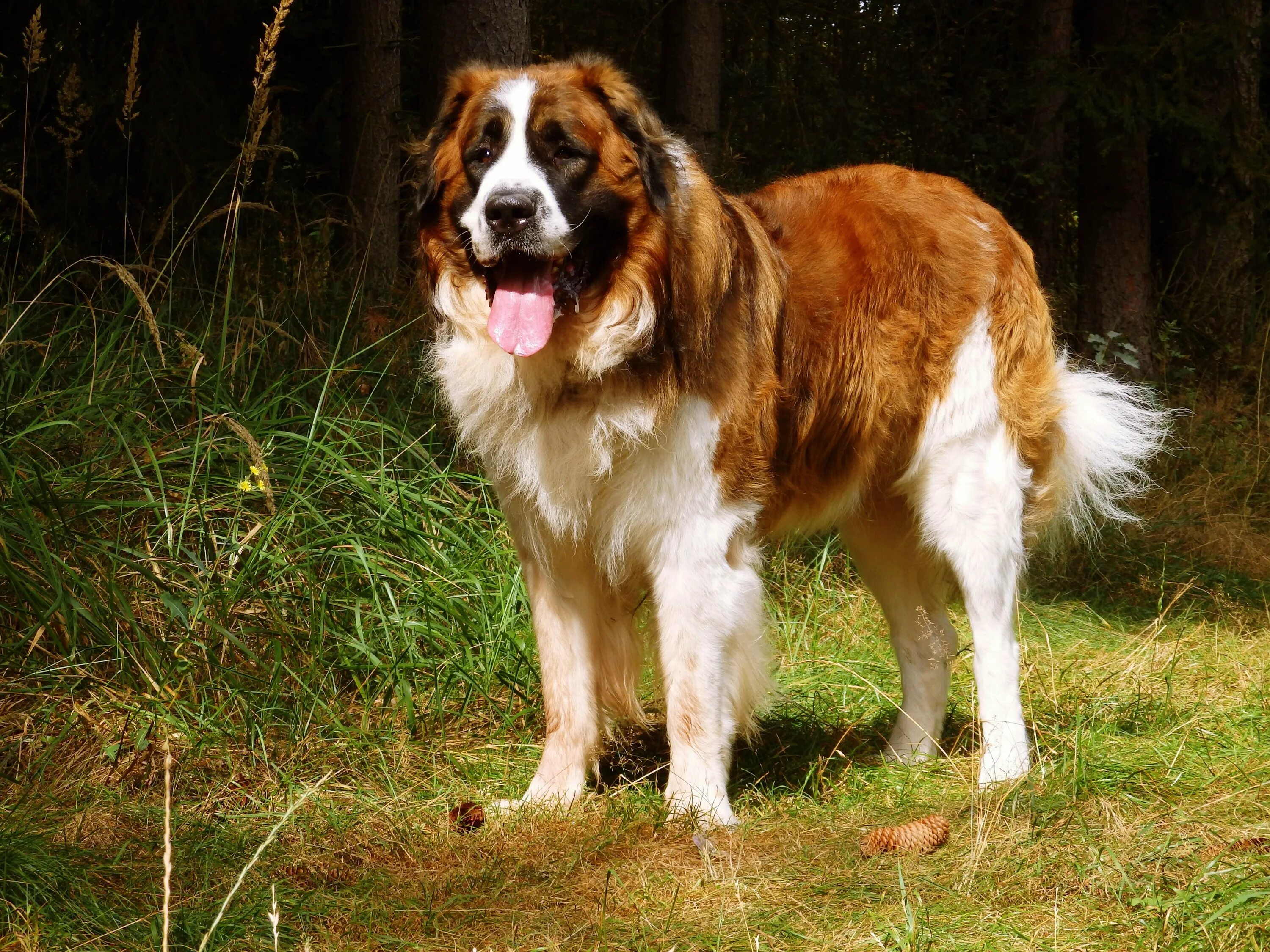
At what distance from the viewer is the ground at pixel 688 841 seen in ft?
8.59

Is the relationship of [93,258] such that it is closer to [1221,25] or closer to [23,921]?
[23,921]

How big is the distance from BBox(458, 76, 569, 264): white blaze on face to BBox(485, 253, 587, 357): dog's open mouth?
0.23ft

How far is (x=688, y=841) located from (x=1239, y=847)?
1.25m

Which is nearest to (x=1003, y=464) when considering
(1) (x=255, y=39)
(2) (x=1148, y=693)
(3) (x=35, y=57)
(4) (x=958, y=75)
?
(2) (x=1148, y=693)

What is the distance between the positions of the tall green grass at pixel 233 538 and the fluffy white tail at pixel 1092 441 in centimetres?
177

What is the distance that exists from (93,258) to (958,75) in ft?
31.2

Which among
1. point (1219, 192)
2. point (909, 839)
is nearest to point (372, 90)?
point (1219, 192)

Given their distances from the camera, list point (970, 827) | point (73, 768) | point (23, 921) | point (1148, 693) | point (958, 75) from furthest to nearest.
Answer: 1. point (958, 75)
2. point (1148, 693)
3. point (73, 768)
4. point (970, 827)
5. point (23, 921)

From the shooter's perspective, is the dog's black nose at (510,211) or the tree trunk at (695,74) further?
the tree trunk at (695,74)

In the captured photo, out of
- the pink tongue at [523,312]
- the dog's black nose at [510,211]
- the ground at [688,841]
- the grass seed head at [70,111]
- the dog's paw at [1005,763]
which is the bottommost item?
the dog's paw at [1005,763]

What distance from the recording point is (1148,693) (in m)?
4.15

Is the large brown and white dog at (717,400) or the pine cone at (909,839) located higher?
the large brown and white dog at (717,400)

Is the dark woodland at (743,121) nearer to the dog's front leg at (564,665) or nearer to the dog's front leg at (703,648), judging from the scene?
the dog's front leg at (564,665)

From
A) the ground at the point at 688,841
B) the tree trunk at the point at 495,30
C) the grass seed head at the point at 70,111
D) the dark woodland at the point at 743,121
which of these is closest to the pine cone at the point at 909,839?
the ground at the point at 688,841
